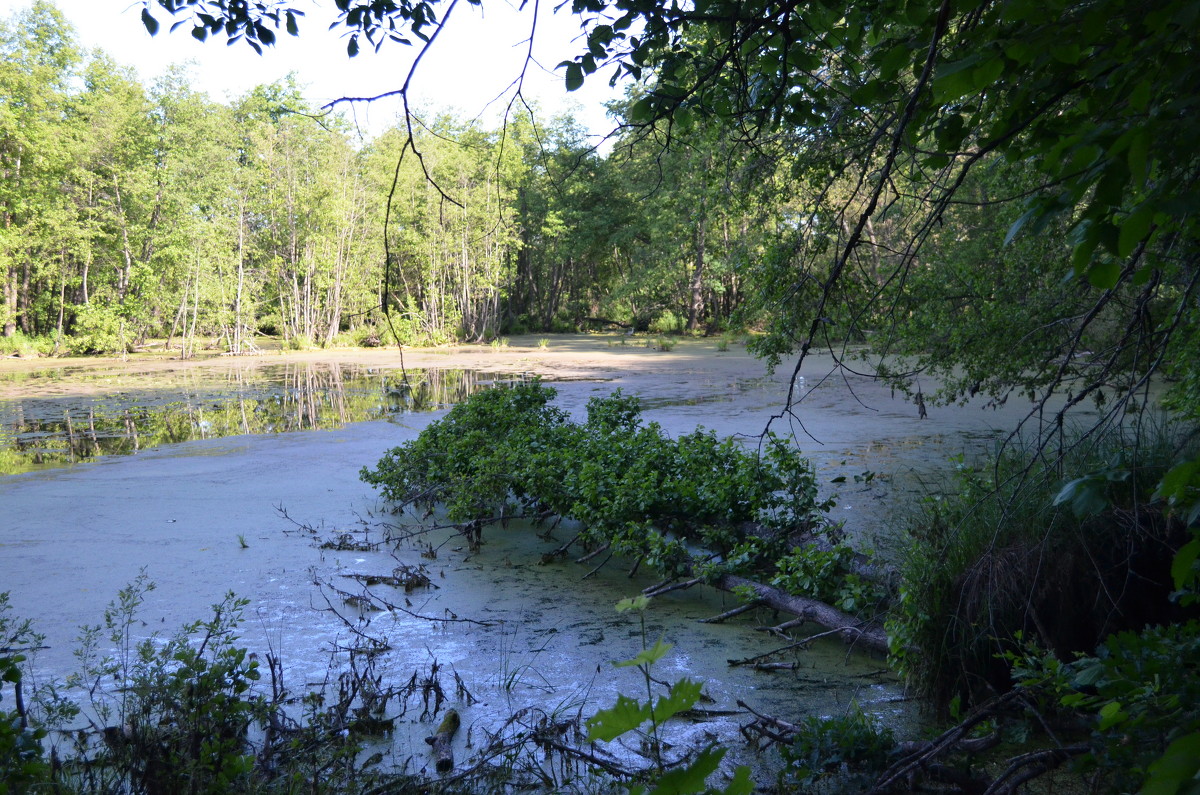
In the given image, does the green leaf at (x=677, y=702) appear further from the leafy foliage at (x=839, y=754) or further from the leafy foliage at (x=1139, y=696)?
the leafy foliage at (x=839, y=754)

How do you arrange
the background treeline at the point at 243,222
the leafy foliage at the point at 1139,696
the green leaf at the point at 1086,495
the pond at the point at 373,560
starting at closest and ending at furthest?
the green leaf at the point at 1086,495, the leafy foliage at the point at 1139,696, the pond at the point at 373,560, the background treeline at the point at 243,222

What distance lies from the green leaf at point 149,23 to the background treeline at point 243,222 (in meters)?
14.2

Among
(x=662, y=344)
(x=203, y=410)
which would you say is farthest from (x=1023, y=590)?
(x=662, y=344)

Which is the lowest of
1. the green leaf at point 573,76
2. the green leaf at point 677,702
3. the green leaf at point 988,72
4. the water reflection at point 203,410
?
the water reflection at point 203,410

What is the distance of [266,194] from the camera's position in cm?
2250

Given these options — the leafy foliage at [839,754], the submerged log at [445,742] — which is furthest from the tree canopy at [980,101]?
the submerged log at [445,742]

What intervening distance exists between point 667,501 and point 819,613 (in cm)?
118

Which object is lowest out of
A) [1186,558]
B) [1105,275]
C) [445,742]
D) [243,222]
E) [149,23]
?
[445,742]

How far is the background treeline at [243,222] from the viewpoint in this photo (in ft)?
66.3

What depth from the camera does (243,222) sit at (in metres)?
22.1

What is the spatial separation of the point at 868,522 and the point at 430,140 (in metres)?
22.5

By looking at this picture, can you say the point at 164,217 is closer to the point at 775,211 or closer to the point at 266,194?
the point at 266,194

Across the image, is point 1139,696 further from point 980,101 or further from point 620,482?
point 620,482

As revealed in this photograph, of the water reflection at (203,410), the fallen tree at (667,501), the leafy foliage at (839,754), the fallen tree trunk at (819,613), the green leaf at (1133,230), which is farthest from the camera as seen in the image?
the water reflection at (203,410)
